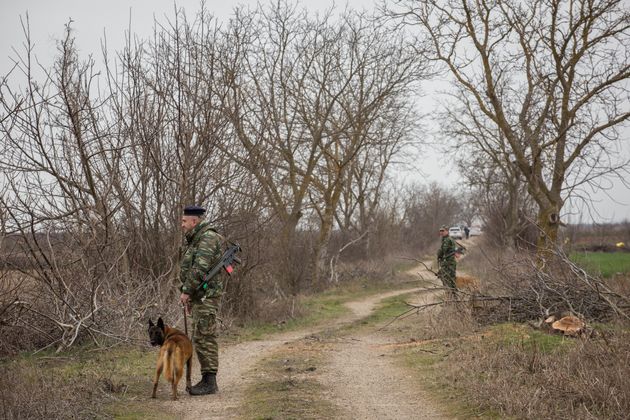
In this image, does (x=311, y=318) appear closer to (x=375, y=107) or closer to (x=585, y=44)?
(x=585, y=44)

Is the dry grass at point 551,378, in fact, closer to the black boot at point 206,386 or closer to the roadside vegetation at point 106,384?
the roadside vegetation at point 106,384

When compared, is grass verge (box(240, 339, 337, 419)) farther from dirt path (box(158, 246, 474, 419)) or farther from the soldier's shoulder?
the soldier's shoulder

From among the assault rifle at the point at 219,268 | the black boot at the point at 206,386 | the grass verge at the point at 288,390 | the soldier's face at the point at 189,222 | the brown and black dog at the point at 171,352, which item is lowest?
the grass verge at the point at 288,390

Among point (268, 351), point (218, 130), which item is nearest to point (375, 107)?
point (218, 130)

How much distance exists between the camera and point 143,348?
1160 centimetres

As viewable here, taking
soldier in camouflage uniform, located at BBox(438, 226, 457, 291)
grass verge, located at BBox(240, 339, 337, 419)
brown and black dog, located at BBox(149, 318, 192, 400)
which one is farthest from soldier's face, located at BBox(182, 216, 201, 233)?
soldier in camouflage uniform, located at BBox(438, 226, 457, 291)

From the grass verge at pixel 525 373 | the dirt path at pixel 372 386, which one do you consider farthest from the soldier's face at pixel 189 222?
the grass verge at pixel 525 373

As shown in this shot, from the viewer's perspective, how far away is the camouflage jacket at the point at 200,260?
8531 mm

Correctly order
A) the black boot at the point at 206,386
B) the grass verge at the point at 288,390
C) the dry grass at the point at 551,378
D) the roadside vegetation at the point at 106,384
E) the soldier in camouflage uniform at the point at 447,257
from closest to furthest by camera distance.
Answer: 1. the dry grass at the point at 551,378
2. the roadside vegetation at the point at 106,384
3. the grass verge at the point at 288,390
4. the black boot at the point at 206,386
5. the soldier in camouflage uniform at the point at 447,257

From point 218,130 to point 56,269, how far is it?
16.3 ft

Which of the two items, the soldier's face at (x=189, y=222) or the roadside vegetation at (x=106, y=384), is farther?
the soldier's face at (x=189, y=222)

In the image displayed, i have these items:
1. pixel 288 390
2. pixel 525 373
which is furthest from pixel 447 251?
pixel 288 390

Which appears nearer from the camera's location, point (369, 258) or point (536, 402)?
point (536, 402)

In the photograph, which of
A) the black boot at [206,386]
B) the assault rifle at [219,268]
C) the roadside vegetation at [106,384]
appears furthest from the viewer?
the assault rifle at [219,268]
